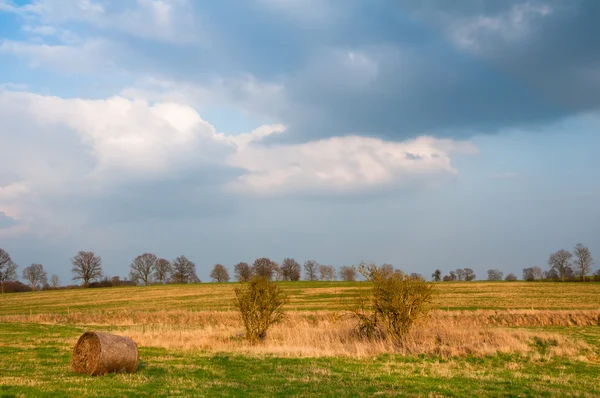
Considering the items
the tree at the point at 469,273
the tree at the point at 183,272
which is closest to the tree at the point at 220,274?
the tree at the point at 183,272

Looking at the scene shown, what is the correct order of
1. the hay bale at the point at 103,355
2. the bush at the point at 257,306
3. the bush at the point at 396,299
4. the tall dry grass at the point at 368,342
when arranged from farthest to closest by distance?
the bush at the point at 257,306 < the bush at the point at 396,299 < the tall dry grass at the point at 368,342 < the hay bale at the point at 103,355

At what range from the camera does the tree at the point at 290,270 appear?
151962 mm

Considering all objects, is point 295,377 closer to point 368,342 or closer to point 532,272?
point 368,342

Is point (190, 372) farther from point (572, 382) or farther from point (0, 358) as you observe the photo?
point (572, 382)

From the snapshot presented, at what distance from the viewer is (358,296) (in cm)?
2419

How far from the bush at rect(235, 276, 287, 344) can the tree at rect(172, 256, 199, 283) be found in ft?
408

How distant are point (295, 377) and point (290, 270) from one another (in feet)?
464

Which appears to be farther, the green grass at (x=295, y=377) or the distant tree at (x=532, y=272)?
the distant tree at (x=532, y=272)

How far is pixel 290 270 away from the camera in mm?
154125

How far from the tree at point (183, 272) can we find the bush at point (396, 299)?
127757mm

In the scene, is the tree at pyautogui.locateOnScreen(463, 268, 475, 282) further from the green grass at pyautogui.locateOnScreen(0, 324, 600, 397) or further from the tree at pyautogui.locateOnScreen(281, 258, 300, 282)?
the green grass at pyautogui.locateOnScreen(0, 324, 600, 397)

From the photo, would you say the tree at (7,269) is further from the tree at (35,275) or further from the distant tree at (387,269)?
the distant tree at (387,269)

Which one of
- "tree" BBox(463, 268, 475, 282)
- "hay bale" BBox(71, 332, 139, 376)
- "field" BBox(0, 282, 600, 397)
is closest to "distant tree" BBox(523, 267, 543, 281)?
"tree" BBox(463, 268, 475, 282)

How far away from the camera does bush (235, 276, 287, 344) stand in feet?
80.2
